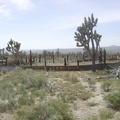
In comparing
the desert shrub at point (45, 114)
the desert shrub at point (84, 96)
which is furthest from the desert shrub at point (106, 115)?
the desert shrub at point (84, 96)

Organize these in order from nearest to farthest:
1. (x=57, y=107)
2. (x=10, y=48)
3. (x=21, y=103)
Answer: (x=57, y=107)
(x=21, y=103)
(x=10, y=48)

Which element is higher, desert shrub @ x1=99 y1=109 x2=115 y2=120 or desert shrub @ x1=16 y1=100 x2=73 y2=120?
desert shrub @ x1=16 y1=100 x2=73 y2=120

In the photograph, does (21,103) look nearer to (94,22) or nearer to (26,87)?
(26,87)

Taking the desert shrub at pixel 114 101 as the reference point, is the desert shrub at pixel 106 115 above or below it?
below

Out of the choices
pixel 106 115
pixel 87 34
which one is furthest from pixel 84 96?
pixel 87 34

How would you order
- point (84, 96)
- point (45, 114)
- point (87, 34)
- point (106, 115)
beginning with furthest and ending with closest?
point (87, 34) < point (84, 96) < point (106, 115) < point (45, 114)

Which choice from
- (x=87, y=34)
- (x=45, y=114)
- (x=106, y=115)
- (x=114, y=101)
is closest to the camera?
(x=45, y=114)

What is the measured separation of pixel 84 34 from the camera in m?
25.3

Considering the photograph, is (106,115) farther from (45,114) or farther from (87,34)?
(87,34)

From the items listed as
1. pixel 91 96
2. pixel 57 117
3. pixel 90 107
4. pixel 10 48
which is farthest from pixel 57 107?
pixel 10 48

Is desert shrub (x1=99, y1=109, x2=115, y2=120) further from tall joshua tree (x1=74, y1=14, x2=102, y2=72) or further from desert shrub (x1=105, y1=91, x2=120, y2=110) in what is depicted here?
tall joshua tree (x1=74, y1=14, x2=102, y2=72)

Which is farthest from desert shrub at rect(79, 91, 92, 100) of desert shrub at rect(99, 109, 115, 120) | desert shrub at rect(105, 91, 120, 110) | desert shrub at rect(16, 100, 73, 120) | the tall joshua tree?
the tall joshua tree

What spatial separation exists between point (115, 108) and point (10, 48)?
31546 mm

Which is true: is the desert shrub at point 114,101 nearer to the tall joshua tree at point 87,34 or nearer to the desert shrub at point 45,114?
the desert shrub at point 45,114
